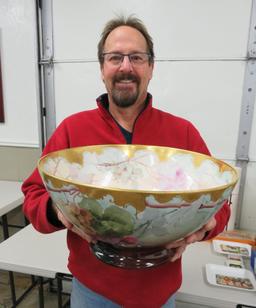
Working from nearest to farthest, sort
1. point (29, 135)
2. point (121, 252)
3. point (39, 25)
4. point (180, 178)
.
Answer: point (121, 252) < point (180, 178) < point (39, 25) < point (29, 135)

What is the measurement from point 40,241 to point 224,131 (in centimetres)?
121

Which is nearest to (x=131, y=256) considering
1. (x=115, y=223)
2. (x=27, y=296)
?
(x=115, y=223)

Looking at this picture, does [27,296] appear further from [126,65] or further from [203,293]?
[126,65]

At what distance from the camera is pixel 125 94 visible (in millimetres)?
841

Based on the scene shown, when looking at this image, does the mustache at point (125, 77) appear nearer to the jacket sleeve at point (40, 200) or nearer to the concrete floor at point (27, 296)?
the jacket sleeve at point (40, 200)

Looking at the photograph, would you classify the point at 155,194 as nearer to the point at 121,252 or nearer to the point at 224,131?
the point at 121,252

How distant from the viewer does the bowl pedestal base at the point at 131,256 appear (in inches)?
20.7

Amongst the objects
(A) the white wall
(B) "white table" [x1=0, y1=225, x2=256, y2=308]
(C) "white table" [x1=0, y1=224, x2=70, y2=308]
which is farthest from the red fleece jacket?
(A) the white wall

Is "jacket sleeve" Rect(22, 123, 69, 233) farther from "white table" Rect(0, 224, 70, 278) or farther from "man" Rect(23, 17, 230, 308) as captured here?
"white table" Rect(0, 224, 70, 278)

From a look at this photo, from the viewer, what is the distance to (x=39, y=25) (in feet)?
6.20

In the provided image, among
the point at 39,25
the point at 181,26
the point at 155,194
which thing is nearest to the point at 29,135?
the point at 39,25

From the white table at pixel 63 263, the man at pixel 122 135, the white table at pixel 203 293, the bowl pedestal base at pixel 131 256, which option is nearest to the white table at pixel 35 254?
the white table at pixel 63 263

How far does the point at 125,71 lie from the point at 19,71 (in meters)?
1.45

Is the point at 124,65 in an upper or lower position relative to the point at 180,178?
upper
